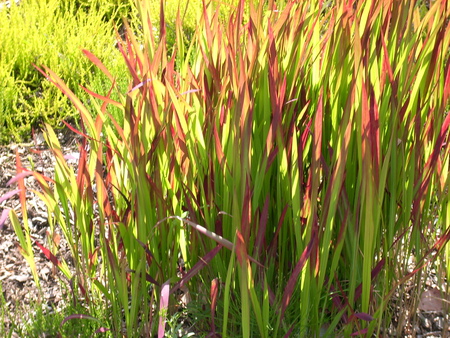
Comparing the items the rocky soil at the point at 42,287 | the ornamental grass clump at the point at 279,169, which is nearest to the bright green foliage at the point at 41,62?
the rocky soil at the point at 42,287

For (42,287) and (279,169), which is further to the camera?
(42,287)

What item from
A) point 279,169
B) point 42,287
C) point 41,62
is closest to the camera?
point 279,169

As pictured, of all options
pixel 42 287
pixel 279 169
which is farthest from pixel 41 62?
pixel 279 169

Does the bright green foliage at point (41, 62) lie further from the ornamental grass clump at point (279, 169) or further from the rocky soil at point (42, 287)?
the ornamental grass clump at point (279, 169)

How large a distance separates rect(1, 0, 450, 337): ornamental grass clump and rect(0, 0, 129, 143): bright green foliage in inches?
46.9

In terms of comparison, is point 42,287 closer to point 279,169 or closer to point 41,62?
point 279,169

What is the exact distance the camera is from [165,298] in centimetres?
117

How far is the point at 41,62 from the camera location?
2.53 metres

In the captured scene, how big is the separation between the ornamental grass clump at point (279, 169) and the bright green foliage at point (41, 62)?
3.91 ft

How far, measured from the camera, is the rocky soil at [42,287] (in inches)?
59.5

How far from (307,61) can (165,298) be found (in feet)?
2.26

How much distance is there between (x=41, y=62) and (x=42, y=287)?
3.70 ft

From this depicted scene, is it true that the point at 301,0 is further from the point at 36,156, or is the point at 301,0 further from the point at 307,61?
the point at 36,156

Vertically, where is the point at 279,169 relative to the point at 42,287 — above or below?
above
